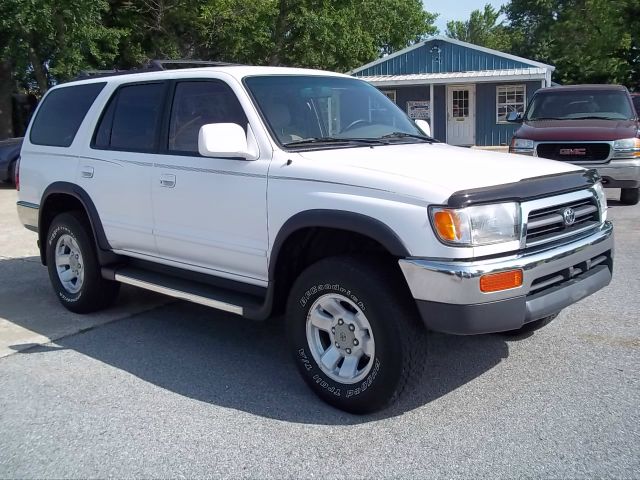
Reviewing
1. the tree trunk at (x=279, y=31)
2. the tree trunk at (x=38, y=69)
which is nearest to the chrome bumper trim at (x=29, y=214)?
the tree trunk at (x=38, y=69)

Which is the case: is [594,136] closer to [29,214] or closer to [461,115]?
[29,214]

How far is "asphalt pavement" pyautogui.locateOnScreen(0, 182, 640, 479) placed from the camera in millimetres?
3328

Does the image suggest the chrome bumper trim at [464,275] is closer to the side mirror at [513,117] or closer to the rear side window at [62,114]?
the rear side window at [62,114]

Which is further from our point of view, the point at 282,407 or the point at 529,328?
the point at 529,328

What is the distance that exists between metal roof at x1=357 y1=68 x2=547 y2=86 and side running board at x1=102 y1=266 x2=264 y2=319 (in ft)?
60.4

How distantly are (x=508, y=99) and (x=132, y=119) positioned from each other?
2139 cm

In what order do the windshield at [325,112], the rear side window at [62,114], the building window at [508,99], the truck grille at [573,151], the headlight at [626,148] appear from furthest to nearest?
the building window at [508,99] < the truck grille at [573,151] < the headlight at [626,148] < the rear side window at [62,114] < the windshield at [325,112]

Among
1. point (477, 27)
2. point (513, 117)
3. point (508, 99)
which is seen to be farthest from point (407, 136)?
point (477, 27)

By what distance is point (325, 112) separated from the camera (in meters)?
4.70

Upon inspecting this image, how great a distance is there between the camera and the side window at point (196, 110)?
15.0ft

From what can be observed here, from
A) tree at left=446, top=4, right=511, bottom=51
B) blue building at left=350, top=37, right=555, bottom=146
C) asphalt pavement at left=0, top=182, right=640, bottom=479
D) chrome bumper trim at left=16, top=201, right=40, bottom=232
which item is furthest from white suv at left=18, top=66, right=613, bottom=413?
tree at left=446, top=4, right=511, bottom=51

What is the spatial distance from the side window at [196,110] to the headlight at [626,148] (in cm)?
744

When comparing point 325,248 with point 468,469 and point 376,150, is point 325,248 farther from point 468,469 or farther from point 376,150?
point 468,469

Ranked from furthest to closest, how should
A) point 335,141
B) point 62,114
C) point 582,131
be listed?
point 582,131, point 62,114, point 335,141
